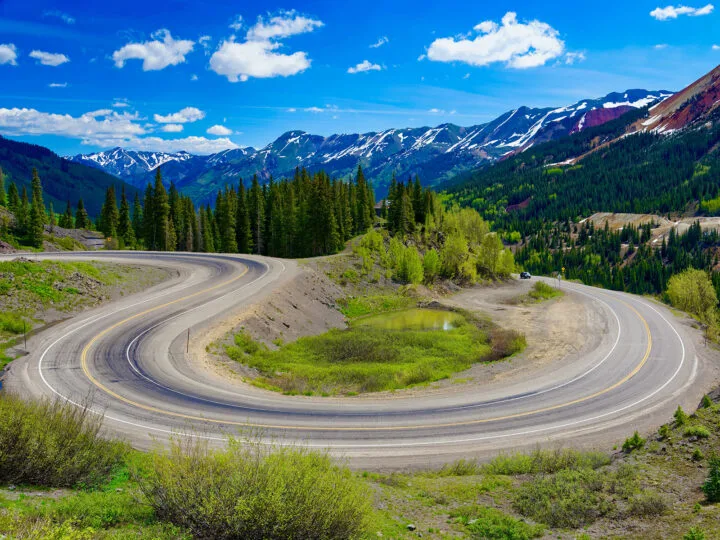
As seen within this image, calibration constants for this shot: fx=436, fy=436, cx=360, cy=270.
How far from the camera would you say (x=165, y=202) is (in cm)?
8419

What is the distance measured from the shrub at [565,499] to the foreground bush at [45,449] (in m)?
14.3

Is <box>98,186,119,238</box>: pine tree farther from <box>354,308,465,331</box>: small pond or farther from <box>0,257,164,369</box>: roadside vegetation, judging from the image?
<box>354,308,465,331</box>: small pond

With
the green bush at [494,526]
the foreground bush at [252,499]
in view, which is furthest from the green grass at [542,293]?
the foreground bush at [252,499]

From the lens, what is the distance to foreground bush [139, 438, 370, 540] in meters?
9.84

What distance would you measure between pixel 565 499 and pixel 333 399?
15.1m

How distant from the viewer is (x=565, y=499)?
14727mm

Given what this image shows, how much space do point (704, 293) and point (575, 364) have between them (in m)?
43.6

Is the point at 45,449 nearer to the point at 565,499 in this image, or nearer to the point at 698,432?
the point at 565,499

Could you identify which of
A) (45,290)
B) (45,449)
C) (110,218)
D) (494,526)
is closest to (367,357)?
(494,526)

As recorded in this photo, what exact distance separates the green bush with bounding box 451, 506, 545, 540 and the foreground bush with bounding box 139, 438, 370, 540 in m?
4.67

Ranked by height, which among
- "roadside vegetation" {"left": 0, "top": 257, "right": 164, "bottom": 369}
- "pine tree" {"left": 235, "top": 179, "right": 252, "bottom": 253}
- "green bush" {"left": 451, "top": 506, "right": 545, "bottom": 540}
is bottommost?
"green bush" {"left": 451, "top": 506, "right": 545, "bottom": 540}

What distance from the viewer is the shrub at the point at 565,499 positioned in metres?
13.9

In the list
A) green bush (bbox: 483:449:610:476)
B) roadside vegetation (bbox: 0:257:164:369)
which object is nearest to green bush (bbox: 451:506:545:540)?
green bush (bbox: 483:449:610:476)

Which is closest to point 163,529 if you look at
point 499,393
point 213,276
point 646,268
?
point 499,393
